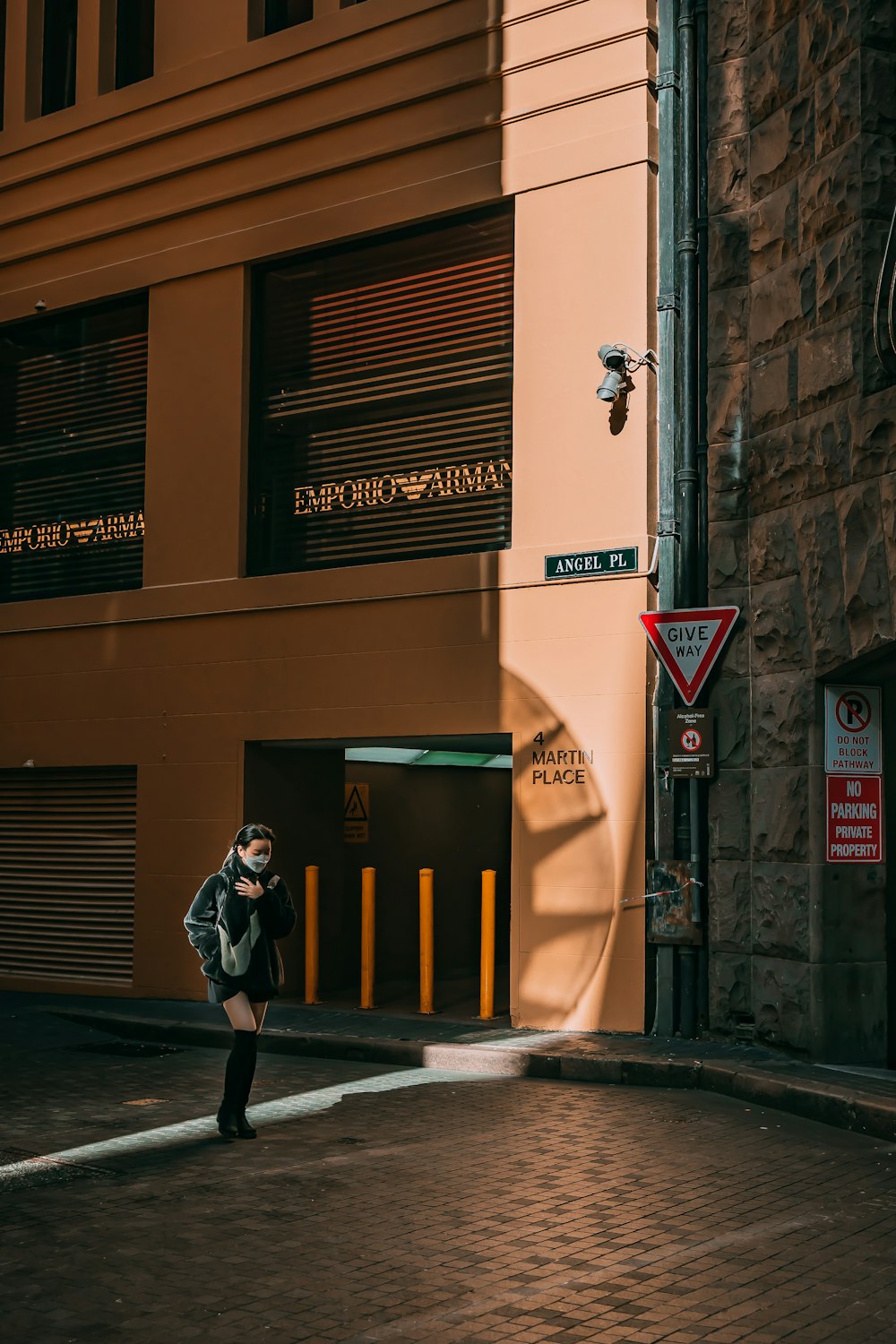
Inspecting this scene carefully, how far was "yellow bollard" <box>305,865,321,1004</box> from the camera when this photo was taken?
44.9ft

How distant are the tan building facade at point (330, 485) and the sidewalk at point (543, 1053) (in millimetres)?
848

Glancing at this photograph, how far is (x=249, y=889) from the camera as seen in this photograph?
8.37 metres

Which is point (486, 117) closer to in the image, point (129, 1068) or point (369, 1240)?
point (129, 1068)

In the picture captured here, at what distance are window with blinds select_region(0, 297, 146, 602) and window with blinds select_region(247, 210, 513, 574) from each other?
70.2 inches

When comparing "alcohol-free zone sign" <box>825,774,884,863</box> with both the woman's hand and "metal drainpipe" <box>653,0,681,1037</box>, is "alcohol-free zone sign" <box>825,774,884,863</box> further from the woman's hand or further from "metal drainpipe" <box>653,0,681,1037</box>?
the woman's hand

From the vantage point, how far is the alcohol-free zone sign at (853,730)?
34.9ft

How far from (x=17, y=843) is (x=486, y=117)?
28.8 feet

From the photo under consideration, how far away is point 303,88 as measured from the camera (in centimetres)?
1427

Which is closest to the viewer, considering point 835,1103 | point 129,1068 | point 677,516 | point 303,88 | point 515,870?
point 835,1103

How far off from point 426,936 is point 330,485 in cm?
437

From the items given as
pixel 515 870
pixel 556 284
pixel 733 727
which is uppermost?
pixel 556 284

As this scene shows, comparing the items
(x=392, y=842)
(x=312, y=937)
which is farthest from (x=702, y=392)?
(x=392, y=842)

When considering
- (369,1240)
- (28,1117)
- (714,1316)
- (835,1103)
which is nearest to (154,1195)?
(369,1240)

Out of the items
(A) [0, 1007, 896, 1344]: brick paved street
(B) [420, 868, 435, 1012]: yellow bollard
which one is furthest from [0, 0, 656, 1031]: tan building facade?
(A) [0, 1007, 896, 1344]: brick paved street
